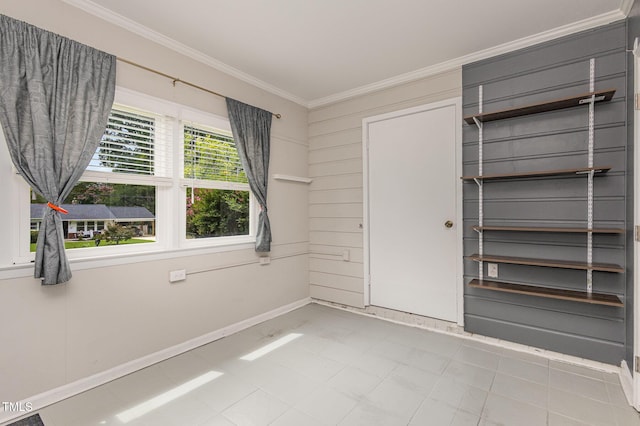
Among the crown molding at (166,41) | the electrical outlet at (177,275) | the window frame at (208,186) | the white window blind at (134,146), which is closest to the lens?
the crown molding at (166,41)

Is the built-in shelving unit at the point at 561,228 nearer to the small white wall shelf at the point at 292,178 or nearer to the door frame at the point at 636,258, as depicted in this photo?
the door frame at the point at 636,258

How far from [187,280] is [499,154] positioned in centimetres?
303

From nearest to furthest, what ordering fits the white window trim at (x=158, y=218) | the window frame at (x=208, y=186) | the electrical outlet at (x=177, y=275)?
the white window trim at (x=158, y=218), the electrical outlet at (x=177, y=275), the window frame at (x=208, y=186)

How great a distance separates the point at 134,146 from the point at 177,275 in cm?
112

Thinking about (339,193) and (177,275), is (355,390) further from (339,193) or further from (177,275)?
(339,193)

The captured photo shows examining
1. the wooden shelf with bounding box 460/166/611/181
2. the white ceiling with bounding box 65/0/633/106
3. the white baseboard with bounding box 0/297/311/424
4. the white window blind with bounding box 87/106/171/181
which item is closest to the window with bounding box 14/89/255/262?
the white window blind with bounding box 87/106/171/181

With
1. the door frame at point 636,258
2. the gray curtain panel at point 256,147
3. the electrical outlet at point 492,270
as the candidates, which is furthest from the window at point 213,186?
the door frame at point 636,258

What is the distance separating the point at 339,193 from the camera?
3889 mm

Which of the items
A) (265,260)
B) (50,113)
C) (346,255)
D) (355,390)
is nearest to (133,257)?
(50,113)

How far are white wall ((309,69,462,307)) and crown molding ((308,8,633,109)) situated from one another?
0.07m

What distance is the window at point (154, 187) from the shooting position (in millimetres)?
2266

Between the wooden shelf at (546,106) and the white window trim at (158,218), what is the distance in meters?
2.43

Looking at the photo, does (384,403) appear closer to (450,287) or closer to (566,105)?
(450,287)

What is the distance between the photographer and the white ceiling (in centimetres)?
223
